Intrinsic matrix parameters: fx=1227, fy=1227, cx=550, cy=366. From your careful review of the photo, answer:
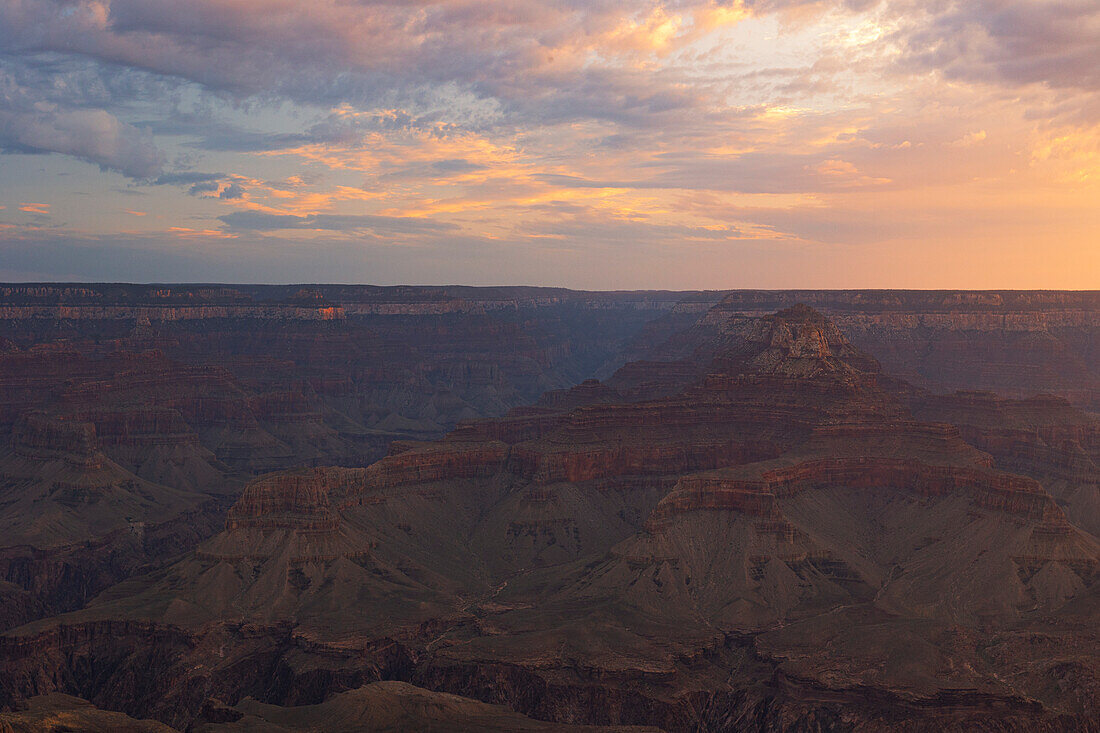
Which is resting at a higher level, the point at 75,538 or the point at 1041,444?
the point at 1041,444

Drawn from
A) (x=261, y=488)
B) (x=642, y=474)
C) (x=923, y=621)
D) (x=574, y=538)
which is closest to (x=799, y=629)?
(x=923, y=621)

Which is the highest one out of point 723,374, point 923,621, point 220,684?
point 723,374

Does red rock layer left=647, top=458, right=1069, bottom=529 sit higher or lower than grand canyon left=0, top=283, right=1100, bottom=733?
higher

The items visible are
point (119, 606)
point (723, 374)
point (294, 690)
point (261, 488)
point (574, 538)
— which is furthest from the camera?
point (723, 374)

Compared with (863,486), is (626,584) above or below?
below

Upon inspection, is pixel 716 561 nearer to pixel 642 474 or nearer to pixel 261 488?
pixel 642 474

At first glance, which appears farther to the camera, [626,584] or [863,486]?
[863,486]

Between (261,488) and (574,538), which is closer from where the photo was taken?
(261,488)

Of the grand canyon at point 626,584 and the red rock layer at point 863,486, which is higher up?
the red rock layer at point 863,486

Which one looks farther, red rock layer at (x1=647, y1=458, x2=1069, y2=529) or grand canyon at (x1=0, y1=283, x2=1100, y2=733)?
red rock layer at (x1=647, y1=458, x2=1069, y2=529)

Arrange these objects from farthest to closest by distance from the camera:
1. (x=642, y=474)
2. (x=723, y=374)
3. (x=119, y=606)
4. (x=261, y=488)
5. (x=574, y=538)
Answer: (x=723, y=374), (x=642, y=474), (x=574, y=538), (x=261, y=488), (x=119, y=606)

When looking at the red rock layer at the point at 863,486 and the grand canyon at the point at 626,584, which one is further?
the red rock layer at the point at 863,486
